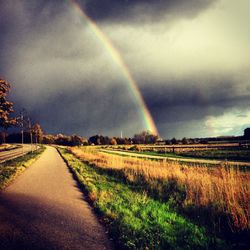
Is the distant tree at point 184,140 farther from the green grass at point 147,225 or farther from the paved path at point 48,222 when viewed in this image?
the green grass at point 147,225

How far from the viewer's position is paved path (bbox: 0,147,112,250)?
4.64 metres

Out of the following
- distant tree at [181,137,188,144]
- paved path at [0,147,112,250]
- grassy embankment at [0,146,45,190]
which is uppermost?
distant tree at [181,137,188,144]

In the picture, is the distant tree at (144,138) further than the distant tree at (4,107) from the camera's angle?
Yes

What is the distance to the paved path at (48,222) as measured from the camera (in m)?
4.64

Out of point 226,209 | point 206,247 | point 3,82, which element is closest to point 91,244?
point 206,247

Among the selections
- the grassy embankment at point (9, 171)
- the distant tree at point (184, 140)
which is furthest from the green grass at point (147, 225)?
the distant tree at point (184, 140)

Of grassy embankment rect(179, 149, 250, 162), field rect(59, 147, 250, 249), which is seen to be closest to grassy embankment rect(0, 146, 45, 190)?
field rect(59, 147, 250, 249)

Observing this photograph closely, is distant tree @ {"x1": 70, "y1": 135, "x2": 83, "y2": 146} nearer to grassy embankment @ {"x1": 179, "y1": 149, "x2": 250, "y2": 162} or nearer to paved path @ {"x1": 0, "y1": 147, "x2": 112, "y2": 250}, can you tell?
grassy embankment @ {"x1": 179, "y1": 149, "x2": 250, "y2": 162}

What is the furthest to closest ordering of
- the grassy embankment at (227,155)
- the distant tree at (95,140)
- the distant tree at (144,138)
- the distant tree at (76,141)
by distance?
the distant tree at (144,138) → the distant tree at (95,140) → the distant tree at (76,141) → the grassy embankment at (227,155)

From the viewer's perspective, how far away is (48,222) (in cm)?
582

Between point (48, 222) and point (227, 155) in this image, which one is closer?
point (48, 222)

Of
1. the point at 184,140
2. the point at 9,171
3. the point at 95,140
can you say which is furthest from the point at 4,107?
the point at 95,140

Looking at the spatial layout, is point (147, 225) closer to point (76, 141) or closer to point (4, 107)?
point (4, 107)

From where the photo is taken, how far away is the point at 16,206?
7.24m
